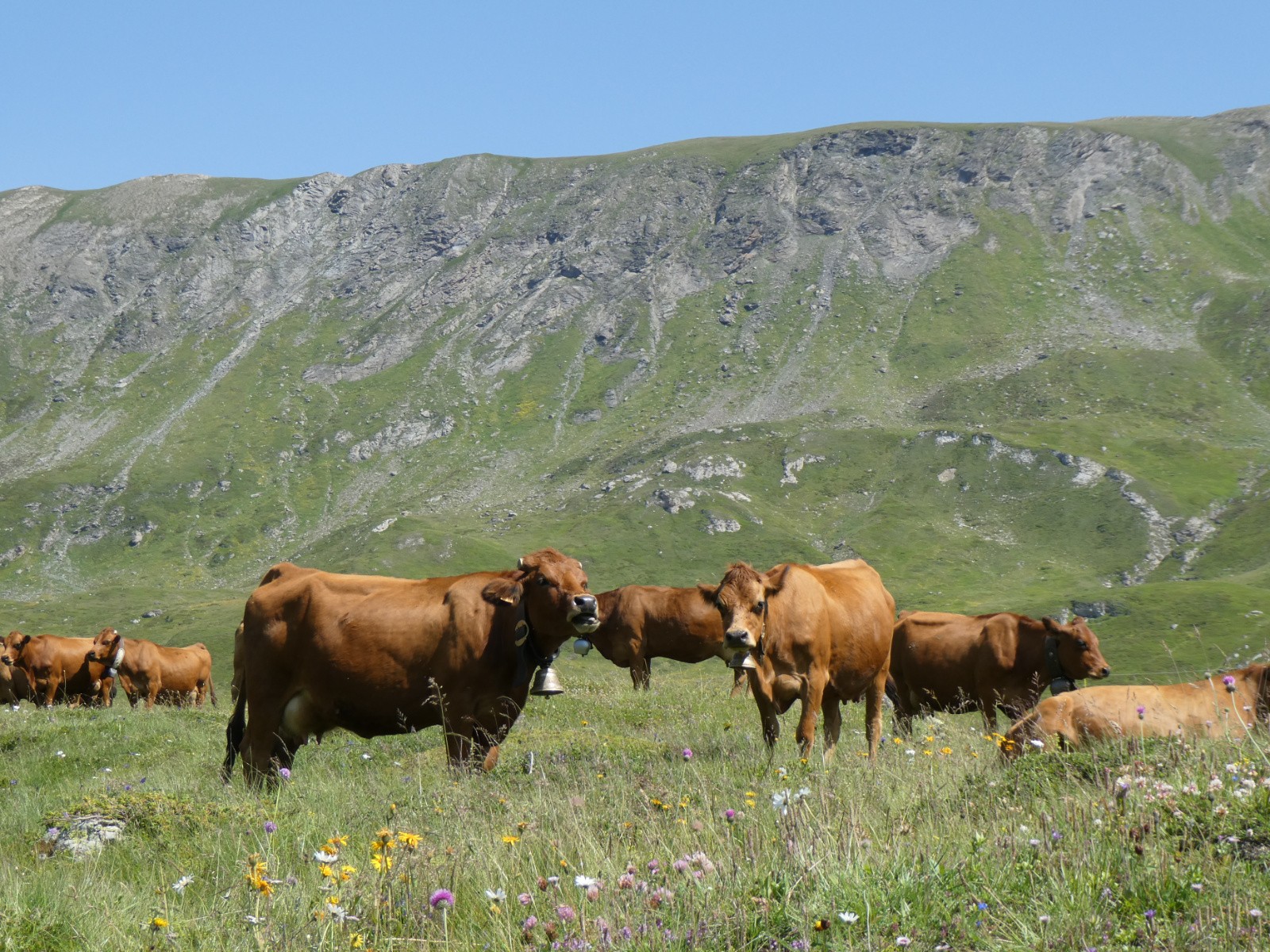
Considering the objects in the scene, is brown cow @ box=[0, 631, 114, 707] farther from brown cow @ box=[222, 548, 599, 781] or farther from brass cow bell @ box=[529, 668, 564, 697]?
brass cow bell @ box=[529, 668, 564, 697]

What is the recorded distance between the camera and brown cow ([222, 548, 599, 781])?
40.3 ft

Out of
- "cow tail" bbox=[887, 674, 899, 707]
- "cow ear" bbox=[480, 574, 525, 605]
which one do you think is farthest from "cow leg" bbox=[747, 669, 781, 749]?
"cow tail" bbox=[887, 674, 899, 707]

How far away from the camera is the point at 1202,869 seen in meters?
5.57

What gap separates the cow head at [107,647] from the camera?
102 ft

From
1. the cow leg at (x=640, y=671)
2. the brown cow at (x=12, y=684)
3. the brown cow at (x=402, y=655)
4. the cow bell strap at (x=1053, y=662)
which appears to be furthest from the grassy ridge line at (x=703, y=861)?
the brown cow at (x=12, y=684)

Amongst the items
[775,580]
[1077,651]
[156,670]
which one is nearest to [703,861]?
[775,580]

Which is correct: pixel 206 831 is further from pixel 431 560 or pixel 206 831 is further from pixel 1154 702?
pixel 431 560

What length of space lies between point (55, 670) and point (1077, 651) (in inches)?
1077

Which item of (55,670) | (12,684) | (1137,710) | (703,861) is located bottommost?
(12,684)

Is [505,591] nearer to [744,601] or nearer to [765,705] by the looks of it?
[744,601]

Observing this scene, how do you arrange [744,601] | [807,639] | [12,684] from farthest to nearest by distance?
[12,684] → [807,639] → [744,601]

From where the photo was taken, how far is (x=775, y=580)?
50.2ft

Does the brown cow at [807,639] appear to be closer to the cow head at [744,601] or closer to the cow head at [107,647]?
the cow head at [744,601]

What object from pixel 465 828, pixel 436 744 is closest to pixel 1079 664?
pixel 436 744
